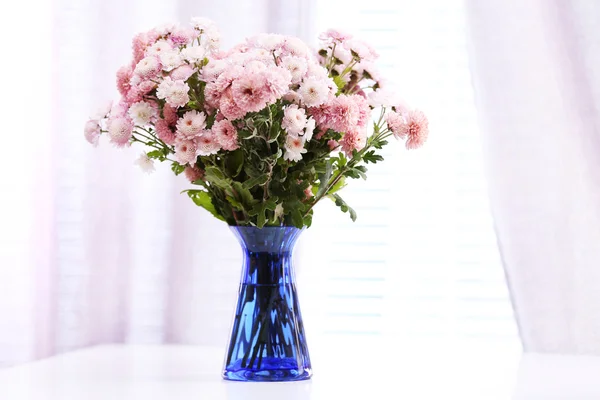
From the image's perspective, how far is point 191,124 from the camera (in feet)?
3.09

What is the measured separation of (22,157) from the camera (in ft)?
5.40

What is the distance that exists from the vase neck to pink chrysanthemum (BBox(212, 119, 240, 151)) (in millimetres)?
135

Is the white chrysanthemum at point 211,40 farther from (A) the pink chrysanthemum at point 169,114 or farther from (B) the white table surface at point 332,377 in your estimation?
(B) the white table surface at point 332,377

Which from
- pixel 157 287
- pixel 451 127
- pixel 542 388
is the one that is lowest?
pixel 542 388

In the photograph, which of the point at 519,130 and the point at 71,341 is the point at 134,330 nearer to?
the point at 71,341

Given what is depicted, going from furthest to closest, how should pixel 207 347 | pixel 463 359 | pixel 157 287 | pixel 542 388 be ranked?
pixel 157 287 → pixel 207 347 → pixel 463 359 → pixel 542 388

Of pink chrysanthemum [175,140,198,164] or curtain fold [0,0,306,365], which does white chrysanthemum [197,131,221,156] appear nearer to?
pink chrysanthemum [175,140,198,164]

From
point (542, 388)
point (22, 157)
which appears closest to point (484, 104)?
point (542, 388)

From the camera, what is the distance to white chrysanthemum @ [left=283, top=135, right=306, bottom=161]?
0.94 meters

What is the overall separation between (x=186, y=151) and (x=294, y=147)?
5.1 inches

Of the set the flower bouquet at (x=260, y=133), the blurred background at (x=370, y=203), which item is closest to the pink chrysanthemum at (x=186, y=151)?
the flower bouquet at (x=260, y=133)

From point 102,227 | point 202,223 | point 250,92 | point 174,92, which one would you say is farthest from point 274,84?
point 102,227

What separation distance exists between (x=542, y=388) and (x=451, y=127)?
0.84 metres

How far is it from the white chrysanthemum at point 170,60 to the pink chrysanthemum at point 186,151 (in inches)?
3.6
